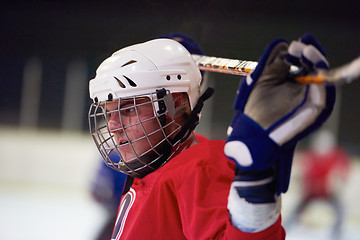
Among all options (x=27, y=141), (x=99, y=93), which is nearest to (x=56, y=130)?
(x=27, y=141)

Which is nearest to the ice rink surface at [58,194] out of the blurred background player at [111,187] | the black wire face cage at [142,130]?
the blurred background player at [111,187]

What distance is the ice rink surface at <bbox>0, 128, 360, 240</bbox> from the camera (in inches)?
136

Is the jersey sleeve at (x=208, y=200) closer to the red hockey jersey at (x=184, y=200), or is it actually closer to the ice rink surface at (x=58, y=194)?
the red hockey jersey at (x=184, y=200)

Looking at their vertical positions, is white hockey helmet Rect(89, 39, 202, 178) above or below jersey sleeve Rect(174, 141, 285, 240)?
above

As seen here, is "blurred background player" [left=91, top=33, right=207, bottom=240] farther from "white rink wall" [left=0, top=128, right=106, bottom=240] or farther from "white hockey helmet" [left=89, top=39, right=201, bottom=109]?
"white rink wall" [left=0, top=128, right=106, bottom=240]

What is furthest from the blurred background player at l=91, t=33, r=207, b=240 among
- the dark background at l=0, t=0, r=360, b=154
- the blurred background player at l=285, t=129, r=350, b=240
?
the blurred background player at l=285, t=129, r=350, b=240

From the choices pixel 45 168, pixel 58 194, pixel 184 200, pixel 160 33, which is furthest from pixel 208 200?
pixel 45 168

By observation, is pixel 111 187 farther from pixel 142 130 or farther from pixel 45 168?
pixel 45 168

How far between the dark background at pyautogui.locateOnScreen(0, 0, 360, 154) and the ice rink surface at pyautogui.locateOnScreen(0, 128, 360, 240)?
22 centimetres

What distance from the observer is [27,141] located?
5.30 meters

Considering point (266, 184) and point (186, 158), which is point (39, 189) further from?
point (266, 184)

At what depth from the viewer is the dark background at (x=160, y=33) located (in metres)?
2.45

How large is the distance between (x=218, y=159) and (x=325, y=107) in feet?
1.35

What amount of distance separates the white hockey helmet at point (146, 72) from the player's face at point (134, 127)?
0.04 m
